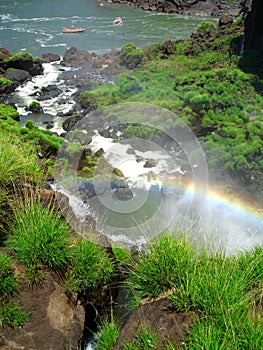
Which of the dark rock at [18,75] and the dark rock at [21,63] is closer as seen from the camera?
the dark rock at [18,75]

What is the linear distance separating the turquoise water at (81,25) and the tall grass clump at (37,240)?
2142cm

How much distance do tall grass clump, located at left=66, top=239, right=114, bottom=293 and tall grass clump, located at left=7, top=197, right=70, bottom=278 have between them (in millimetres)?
137

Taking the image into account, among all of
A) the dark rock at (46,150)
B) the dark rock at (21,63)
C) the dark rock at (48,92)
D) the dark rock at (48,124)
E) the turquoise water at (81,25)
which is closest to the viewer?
the dark rock at (46,150)

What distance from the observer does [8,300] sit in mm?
4309

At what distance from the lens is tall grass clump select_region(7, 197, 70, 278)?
456 cm

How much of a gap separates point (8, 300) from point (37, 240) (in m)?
0.69

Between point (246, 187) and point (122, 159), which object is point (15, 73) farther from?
point (246, 187)

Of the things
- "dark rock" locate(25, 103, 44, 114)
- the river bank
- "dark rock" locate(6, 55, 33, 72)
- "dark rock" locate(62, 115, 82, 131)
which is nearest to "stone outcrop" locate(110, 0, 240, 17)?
"dark rock" locate(6, 55, 33, 72)

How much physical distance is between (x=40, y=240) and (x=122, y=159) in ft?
27.7

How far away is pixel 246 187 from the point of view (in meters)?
11.6

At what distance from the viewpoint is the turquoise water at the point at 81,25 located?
26.2 m

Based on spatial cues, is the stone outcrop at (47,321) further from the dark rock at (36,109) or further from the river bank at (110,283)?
the dark rock at (36,109)

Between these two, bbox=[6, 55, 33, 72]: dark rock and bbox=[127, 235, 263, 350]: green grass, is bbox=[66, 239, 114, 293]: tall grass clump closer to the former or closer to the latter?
bbox=[127, 235, 263, 350]: green grass

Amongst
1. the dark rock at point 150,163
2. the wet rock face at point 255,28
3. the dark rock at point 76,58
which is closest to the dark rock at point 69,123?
the dark rock at point 150,163
